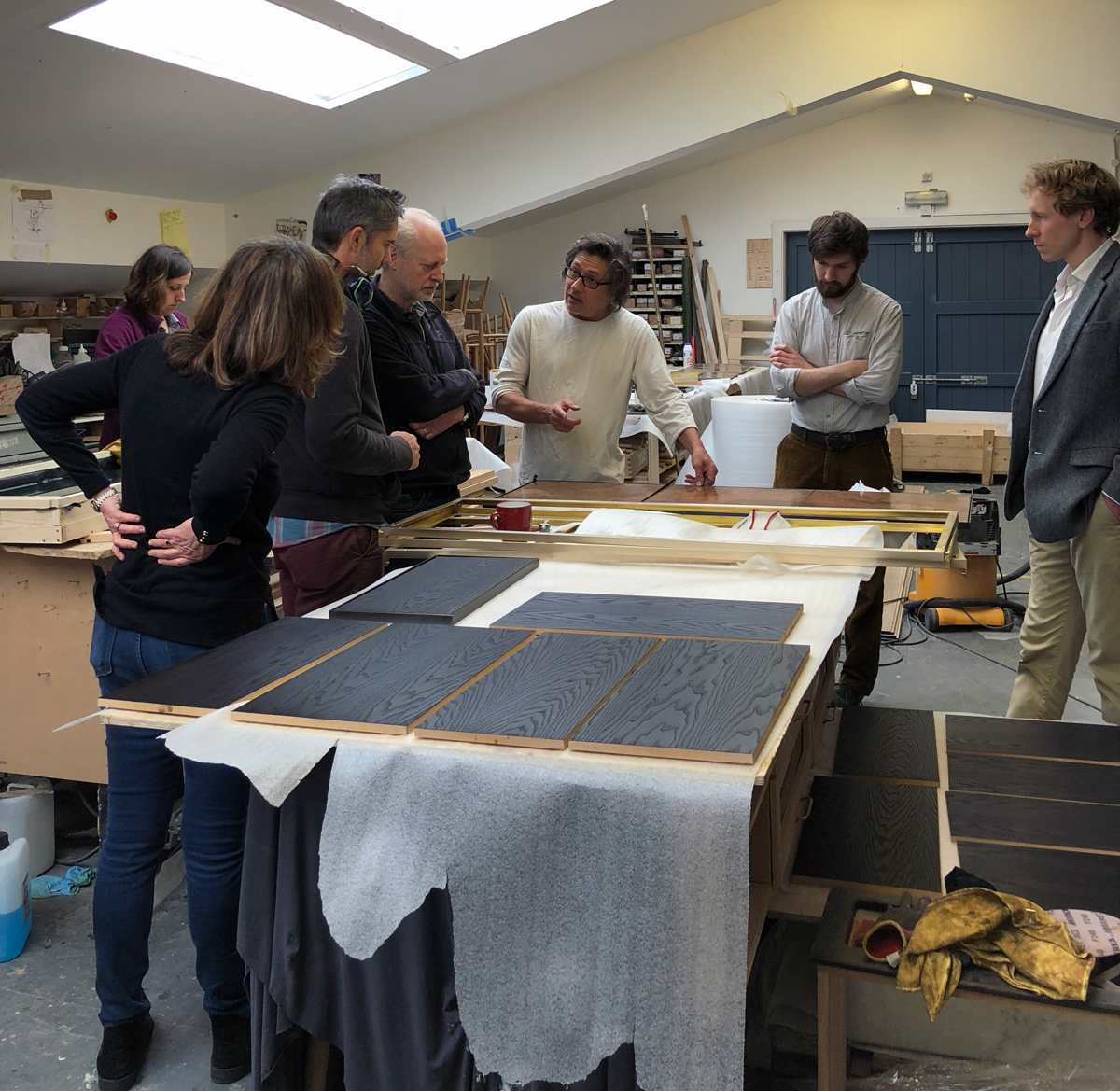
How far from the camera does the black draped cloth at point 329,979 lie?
158 cm

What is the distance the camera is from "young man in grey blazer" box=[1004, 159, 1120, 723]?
262 cm

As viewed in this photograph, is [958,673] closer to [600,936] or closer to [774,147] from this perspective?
[600,936]

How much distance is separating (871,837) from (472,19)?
439cm

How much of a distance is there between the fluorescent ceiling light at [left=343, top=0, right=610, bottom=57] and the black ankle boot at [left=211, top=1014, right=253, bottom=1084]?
3879mm

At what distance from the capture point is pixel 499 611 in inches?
82.6

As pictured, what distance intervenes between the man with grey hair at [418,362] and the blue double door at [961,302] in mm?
7343

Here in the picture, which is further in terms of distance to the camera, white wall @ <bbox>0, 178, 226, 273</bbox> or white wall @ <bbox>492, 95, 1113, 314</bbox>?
white wall @ <bbox>492, 95, 1113, 314</bbox>

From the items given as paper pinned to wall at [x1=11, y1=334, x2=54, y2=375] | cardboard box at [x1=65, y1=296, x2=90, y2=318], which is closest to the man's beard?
paper pinned to wall at [x1=11, y1=334, x2=54, y2=375]

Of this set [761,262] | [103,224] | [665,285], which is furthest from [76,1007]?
[761,262]

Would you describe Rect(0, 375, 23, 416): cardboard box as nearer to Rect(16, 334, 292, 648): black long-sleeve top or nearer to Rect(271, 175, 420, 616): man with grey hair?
Rect(271, 175, 420, 616): man with grey hair

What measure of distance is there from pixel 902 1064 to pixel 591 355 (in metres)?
2.35

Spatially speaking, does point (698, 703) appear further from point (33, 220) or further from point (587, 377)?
point (33, 220)

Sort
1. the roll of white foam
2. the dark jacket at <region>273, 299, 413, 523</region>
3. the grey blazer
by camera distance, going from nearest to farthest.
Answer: the dark jacket at <region>273, 299, 413, 523</region>, the grey blazer, the roll of white foam

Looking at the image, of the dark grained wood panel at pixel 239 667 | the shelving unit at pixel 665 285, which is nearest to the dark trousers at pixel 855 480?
the dark grained wood panel at pixel 239 667
